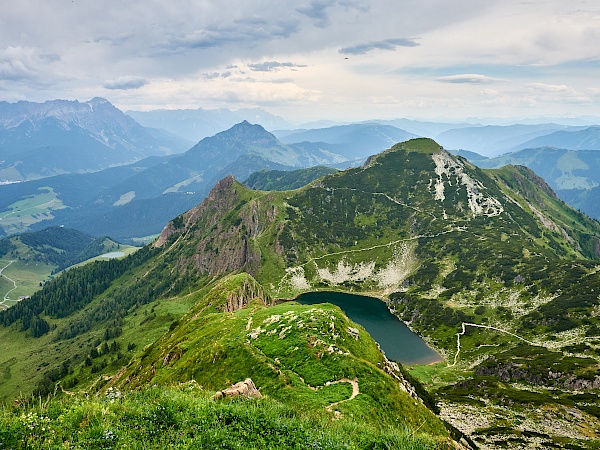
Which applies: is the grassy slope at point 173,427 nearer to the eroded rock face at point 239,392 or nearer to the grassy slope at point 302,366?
the eroded rock face at point 239,392

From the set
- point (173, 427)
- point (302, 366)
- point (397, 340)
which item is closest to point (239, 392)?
point (173, 427)

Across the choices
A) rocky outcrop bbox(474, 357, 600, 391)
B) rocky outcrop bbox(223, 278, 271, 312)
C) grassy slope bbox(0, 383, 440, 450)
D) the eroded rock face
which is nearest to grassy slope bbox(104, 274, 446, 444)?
the eroded rock face

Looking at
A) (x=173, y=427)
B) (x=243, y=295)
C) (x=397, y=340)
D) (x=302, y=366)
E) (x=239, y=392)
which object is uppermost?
(x=173, y=427)

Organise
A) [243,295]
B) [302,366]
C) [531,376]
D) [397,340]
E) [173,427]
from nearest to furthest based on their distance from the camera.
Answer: [173,427] → [302,366] → [531,376] → [243,295] → [397,340]

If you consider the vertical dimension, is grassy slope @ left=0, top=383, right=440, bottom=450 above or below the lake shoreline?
above

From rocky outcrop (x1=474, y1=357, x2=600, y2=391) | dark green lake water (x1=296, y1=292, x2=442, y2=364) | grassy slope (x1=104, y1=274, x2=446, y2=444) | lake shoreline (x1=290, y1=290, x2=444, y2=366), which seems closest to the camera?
grassy slope (x1=104, y1=274, x2=446, y2=444)

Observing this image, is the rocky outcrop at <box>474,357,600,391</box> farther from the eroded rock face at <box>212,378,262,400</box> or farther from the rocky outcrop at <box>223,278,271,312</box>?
the eroded rock face at <box>212,378,262,400</box>

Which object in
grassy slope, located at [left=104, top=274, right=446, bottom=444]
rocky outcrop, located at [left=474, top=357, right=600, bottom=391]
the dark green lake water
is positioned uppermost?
grassy slope, located at [left=104, top=274, right=446, bottom=444]

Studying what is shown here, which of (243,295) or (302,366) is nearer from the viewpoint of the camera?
(302,366)

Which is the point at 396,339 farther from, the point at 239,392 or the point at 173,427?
the point at 173,427

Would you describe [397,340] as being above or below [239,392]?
below

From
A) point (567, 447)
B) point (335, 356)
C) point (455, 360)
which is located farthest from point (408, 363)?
point (335, 356)

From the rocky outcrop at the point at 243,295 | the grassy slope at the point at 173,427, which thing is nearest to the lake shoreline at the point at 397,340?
the rocky outcrop at the point at 243,295

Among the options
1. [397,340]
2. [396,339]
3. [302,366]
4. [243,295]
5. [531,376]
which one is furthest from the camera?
[396,339]
